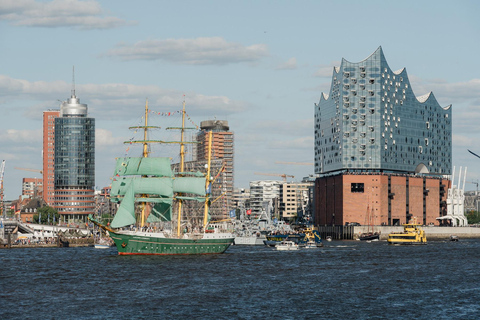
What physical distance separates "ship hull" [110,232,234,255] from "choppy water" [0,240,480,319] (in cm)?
497

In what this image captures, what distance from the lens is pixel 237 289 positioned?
84.4 meters

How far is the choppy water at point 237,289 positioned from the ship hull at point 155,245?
4973 mm

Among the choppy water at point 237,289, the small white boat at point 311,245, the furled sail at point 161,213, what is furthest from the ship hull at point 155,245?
the small white boat at point 311,245

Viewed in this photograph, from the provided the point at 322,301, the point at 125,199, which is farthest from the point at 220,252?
the point at 322,301

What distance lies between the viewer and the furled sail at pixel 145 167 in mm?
145625

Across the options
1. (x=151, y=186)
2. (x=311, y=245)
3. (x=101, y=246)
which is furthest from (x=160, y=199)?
(x=311, y=245)

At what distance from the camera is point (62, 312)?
221ft

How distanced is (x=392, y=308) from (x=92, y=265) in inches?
2326

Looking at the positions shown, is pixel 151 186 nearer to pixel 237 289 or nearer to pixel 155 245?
pixel 155 245

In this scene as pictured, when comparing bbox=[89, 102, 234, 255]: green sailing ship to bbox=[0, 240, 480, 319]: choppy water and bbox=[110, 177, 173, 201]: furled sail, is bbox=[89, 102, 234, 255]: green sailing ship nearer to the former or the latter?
bbox=[110, 177, 173, 201]: furled sail

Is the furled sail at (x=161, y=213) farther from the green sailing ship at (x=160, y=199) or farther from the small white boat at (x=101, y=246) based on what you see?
the small white boat at (x=101, y=246)

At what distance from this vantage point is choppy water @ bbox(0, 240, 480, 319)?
67812mm

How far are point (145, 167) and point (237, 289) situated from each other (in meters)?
64.8

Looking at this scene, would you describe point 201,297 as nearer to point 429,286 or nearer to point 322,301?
point 322,301
